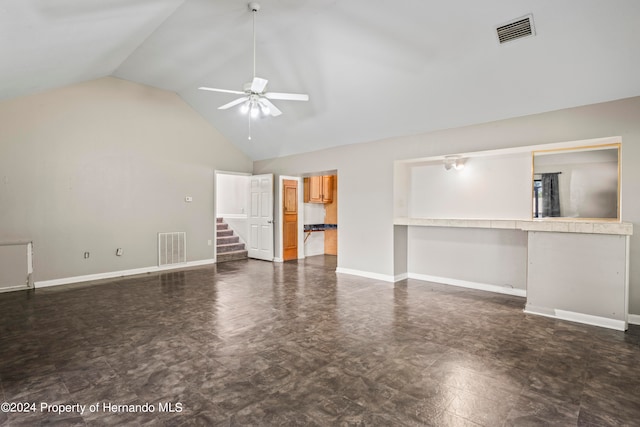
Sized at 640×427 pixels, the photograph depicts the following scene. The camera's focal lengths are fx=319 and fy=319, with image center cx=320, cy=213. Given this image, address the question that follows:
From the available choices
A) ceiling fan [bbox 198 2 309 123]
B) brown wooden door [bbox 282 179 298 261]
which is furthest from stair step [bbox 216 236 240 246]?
ceiling fan [bbox 198 2 309 123]

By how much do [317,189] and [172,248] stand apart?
3.83 metres

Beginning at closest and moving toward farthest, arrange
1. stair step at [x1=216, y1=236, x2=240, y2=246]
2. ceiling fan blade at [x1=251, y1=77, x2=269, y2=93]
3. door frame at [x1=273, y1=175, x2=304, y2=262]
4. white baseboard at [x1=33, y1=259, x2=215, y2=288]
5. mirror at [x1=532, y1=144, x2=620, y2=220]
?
ceiling fan blade at [x1=251, y1=77, x2=269, y2=93] → mirror at [x1=532, y1=144, x2=620, y2=220] → white baseboard at [x1=33, y1=259, x2=215, y2=288] → door frame at [x1=273, y1=175, x2=304, y2=262] → stair step at [x1=216, y1=236, x2=240, y2=246]

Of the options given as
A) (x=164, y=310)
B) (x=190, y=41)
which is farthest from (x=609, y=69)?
(x=164, y=310)

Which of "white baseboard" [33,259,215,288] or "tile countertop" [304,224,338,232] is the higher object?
"tile countertop" [304,224,338,232]

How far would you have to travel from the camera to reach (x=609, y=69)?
3.47 metres

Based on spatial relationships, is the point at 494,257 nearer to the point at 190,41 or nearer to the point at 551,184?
the point at 551,184

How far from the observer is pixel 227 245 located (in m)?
8.43

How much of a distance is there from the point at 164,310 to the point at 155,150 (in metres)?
3.90

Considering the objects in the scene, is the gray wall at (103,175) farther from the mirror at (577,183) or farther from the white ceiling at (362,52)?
the mirror at (577,183)

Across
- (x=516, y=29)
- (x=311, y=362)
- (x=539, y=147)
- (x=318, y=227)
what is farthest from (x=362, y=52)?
(x=318, y=227)

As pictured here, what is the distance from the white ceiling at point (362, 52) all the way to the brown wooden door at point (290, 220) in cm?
255

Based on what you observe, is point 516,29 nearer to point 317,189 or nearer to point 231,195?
point 317,189

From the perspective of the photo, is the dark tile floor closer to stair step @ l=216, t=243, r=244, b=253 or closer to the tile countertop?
stair step @ l=216, t=243, r=244, b=253

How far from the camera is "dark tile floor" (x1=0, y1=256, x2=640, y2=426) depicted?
207 cm
